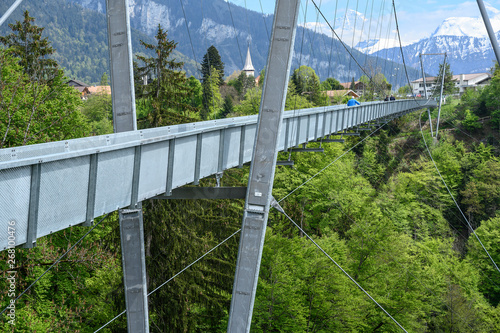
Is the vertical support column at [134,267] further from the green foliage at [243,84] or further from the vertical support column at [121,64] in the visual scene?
the green foliage at [243,84]

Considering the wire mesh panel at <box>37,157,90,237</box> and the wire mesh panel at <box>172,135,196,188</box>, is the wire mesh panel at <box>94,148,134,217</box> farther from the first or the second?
the wire mesh panel at <box>172,135,196,188</box>

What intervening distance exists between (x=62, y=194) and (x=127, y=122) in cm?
308

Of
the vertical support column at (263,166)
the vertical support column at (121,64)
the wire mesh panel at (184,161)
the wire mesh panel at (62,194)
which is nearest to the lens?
the wire mesh panel at (62,194)

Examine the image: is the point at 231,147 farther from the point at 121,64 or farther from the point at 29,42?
the point at 29,42

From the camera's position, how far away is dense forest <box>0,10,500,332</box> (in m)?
16.5

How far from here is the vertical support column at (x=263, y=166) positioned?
28.1 feet

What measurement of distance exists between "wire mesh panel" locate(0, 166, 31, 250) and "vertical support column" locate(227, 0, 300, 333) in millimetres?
4181

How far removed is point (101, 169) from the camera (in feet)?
20.5

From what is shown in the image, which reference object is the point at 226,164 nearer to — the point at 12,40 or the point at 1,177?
the point at 1,177

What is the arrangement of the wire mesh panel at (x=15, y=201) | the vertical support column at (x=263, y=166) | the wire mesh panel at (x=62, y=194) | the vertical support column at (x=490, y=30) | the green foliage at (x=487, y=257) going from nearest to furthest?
1. the wire mesh panel at (x=15, y=201)
2. the wire mesh panel at (x=62, y=194)
3. the vertical support column at (x=263, y=166)
4. the vertical support column at (x=490, y=30)
5. the green foliage at (x=487, y=257)

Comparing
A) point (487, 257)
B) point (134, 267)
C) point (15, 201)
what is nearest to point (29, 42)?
point (134, 267)

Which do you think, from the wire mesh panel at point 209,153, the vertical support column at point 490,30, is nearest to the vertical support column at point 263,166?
the wire mesh panel at point 209,153

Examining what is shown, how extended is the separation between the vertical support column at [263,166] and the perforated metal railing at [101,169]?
997 millimetres

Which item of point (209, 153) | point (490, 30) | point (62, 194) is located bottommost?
point (62, 194)
